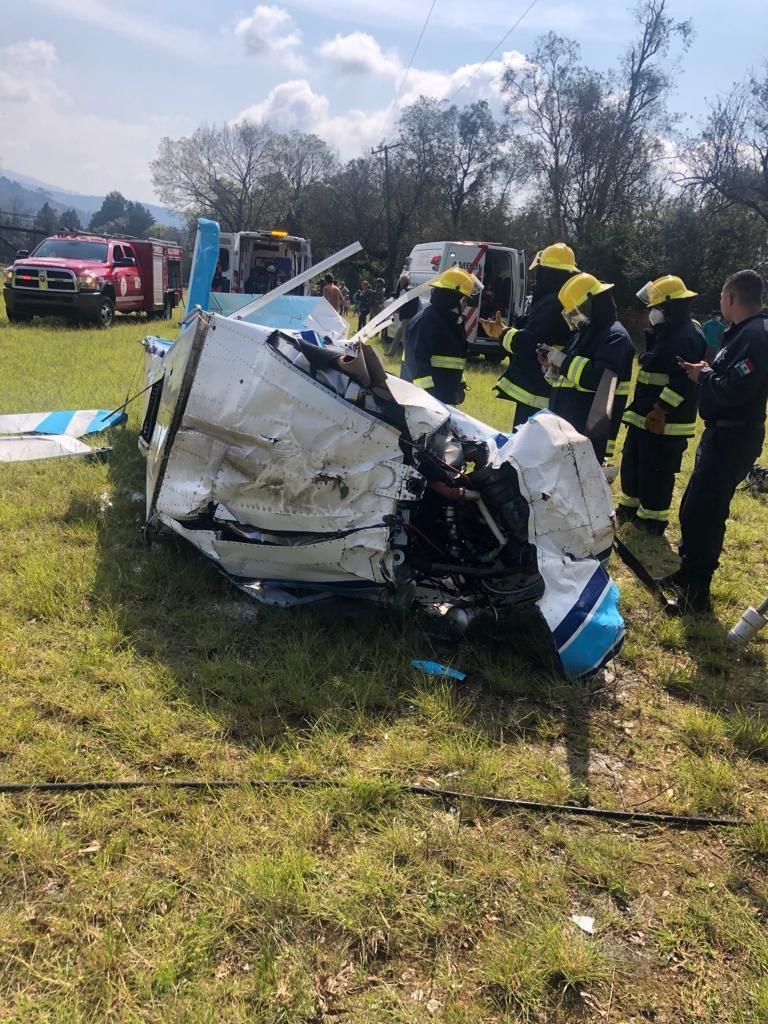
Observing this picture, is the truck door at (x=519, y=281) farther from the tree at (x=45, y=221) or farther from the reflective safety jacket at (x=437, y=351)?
the tree at (x=45, y=221)

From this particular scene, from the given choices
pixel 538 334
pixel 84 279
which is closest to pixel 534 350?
pixel 538 334

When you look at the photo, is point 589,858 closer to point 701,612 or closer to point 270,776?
point 270,776

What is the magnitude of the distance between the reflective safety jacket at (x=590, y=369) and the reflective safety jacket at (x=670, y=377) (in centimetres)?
33

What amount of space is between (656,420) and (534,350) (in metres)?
0.97

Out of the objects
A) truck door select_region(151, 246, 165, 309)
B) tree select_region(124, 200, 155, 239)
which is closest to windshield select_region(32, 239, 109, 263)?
truck door select_region(151, 246, 165, 309)

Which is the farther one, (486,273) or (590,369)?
(486,273)

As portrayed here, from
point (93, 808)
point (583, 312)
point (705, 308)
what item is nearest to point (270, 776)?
point (93, 808)

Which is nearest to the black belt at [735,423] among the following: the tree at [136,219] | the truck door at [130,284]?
the truck door at [130,284]

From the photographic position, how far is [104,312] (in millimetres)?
14328

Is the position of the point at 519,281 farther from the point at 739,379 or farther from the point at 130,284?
the point at 739,379

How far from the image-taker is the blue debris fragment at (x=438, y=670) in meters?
3.02

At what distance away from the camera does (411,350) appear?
16.9ft

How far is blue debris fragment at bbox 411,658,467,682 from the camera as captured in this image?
3.02 metres

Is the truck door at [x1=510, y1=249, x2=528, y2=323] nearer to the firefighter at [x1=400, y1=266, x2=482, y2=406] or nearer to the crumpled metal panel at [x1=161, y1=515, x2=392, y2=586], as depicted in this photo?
the firefighter at [x1=400, y1=266, x2=482, y2=406]
